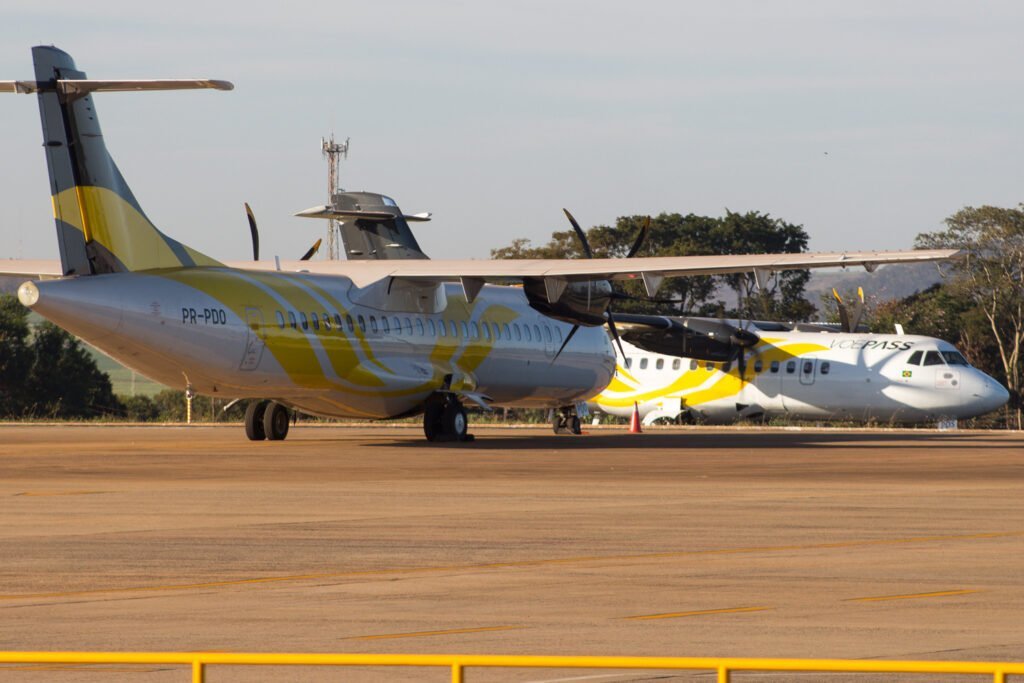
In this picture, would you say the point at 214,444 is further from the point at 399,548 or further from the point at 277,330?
the point at 399,548

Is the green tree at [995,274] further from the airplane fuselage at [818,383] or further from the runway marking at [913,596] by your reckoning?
the runway marking at [913,596]

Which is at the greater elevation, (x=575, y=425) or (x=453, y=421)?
(x=453, y=421)

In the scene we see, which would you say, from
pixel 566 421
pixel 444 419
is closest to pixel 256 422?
pixel 444 419

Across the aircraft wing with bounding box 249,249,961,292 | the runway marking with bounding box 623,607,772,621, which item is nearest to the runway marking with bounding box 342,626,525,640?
the runway marking with bounding box 623,607,772,621

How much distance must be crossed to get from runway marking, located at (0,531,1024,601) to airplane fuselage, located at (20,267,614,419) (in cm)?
1444

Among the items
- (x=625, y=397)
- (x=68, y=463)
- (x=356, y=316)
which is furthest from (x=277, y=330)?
(x=625, y=397)

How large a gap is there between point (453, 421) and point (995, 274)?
56668 millimetres

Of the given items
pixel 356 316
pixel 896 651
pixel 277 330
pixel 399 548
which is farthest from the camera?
pixel 356 316

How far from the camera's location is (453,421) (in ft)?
110

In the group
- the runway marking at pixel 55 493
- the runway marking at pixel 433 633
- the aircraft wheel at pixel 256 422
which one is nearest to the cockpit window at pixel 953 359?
the aircraft wheel at pixel 256 422

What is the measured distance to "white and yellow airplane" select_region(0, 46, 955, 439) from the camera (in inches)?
1056

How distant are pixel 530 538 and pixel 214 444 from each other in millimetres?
18944

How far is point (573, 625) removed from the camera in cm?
988

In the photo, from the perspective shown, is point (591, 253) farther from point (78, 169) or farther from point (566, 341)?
point (78, 169)
